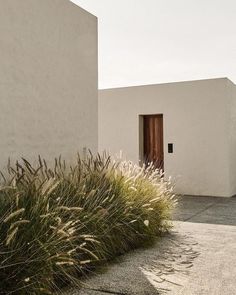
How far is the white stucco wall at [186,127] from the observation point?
10.1m

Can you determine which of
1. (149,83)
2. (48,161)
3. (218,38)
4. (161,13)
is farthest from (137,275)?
(149,83)

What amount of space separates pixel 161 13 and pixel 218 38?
2.09 meters

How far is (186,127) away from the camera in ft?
34.5

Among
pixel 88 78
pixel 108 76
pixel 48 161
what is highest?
pixel 108 76

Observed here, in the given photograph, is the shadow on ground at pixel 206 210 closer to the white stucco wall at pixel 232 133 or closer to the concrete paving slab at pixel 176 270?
the white stucco wall at pixel 232 133

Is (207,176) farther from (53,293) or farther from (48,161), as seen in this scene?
(53,293)

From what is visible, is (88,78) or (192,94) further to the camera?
(192,94)

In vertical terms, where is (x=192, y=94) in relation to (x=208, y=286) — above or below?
above

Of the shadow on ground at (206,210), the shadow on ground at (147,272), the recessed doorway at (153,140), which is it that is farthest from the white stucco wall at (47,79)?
the recessed doorway at (153,140)

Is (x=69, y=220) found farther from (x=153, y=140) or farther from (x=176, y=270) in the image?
(x=153, y=140)

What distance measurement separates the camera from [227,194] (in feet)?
32.6

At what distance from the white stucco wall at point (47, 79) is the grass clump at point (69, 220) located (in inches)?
28.2

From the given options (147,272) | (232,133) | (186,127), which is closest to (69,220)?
(147,272)

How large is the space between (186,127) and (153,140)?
110cm
